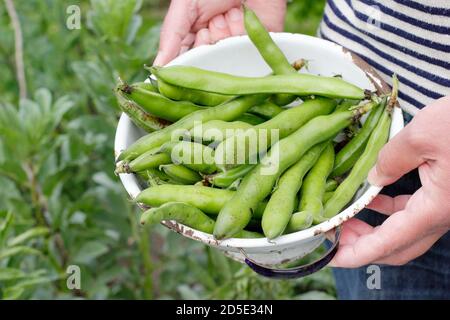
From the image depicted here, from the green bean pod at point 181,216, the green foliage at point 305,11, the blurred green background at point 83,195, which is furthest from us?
the green foliage at point 305,11

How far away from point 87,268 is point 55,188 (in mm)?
298

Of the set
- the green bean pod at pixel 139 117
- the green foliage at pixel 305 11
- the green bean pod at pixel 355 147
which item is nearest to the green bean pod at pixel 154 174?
the green bean pod at pixel 139 117

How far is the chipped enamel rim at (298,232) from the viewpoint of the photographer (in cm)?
106

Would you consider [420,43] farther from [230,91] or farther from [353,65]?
[230,91]

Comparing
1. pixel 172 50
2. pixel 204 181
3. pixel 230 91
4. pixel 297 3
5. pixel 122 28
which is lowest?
pixel 204 181

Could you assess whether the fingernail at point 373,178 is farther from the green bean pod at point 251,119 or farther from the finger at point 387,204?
the green bean pod at point 251,119

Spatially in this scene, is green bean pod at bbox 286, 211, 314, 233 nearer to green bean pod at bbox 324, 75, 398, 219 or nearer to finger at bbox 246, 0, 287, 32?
green bean pod at bbox 324, 75, 398, 219

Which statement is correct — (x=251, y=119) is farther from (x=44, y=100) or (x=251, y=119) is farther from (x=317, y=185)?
(x=44, y=100)

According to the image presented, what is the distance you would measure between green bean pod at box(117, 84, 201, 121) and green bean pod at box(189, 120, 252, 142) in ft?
0.33

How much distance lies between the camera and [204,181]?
45.2 inches

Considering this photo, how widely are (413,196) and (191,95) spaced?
1.53ft

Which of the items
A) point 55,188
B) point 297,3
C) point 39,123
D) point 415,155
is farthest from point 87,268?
point 297,3

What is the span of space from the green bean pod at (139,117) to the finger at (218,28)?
0.89ft

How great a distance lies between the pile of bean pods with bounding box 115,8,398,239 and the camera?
3.59ft
